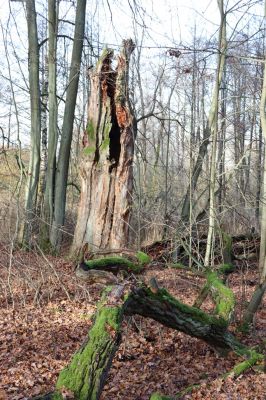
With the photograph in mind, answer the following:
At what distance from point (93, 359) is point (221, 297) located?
222cm

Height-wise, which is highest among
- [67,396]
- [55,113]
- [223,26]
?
[223,26]

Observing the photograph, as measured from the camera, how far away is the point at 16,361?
5.11 m

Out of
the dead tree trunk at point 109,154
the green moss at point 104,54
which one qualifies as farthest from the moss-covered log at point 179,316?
the green moss at point 104,54

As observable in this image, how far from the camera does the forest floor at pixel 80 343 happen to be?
179 inches

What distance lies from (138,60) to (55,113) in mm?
2555

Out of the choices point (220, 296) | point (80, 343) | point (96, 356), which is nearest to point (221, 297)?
point (220, 296)

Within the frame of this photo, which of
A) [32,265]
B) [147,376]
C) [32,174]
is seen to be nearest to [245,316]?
[147,376]

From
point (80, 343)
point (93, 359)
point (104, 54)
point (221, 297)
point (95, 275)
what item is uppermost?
point (104, 54)

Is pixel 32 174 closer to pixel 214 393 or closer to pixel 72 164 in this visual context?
pixel 72 164

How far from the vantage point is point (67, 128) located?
1132 centimetres

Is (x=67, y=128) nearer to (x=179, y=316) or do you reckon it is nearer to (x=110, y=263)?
(x=110, y=263)

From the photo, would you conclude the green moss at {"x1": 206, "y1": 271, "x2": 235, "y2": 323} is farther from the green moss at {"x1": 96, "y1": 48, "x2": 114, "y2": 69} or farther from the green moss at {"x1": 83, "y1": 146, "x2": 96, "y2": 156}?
the green moss at {"x1": 96, "y1": 48, "x2": 114, "y2": 69}

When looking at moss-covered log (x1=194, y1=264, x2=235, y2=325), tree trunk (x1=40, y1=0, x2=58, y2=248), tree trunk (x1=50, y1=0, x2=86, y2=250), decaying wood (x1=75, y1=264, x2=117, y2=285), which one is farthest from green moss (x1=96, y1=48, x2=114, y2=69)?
moss-covered log (x1=194, y1=264, x2=235, y2=325)

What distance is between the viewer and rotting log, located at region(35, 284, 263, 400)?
3.49 meters
